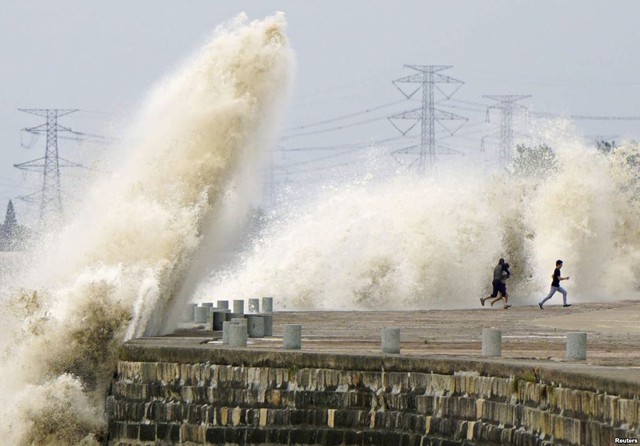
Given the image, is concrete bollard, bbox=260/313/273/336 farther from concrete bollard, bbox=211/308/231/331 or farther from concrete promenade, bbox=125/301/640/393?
concrete bollard, bbox=211/308/231/331

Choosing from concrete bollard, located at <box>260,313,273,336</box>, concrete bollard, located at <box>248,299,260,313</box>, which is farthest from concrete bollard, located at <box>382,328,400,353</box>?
concrete bollard, located at <box>248,299,260,313</box>

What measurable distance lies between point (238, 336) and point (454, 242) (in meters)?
25.7

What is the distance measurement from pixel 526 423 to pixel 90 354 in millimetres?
7665

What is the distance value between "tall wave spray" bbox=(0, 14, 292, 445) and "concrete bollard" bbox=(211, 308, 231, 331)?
755 millimetres

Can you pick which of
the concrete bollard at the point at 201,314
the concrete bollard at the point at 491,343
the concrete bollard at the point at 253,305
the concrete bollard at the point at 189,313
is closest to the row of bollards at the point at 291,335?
the concrete bollard at the point at 491,343

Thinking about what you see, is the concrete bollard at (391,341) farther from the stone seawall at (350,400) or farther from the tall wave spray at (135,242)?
the tall wave spray at (135,242)

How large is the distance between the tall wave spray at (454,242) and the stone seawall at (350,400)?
69.2ft

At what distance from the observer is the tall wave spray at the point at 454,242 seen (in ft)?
143

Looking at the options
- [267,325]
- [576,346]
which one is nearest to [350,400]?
[576,346]

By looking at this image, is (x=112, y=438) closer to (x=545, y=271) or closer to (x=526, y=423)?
(x=526, y=423)

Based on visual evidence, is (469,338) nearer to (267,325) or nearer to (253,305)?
(267,325)

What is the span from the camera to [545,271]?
4966 cm

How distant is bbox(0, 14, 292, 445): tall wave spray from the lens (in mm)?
20938

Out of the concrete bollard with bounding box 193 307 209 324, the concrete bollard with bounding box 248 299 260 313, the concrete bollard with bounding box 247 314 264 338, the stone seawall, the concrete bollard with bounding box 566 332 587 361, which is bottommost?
the stone seawall
